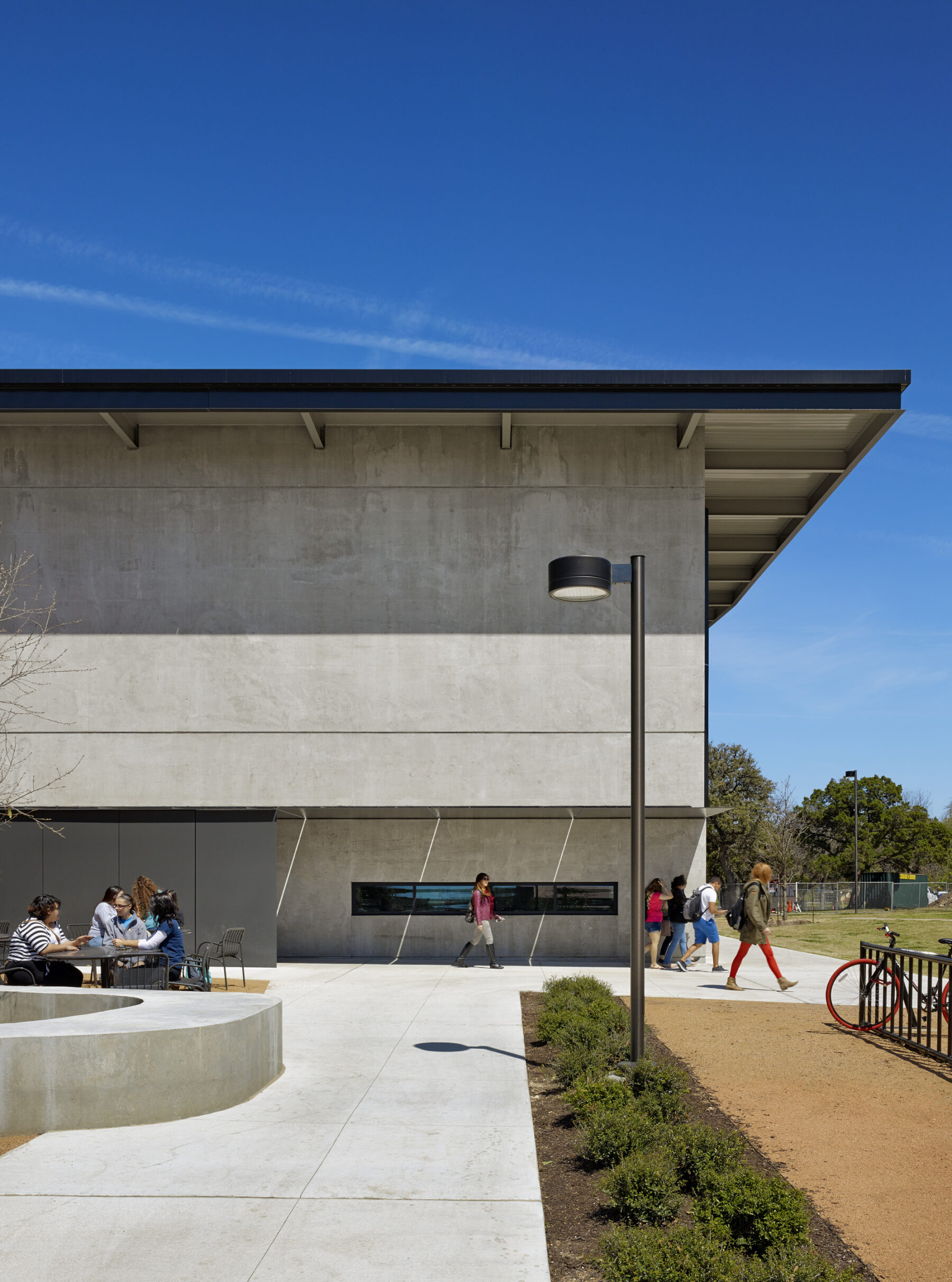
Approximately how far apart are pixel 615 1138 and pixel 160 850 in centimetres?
1361

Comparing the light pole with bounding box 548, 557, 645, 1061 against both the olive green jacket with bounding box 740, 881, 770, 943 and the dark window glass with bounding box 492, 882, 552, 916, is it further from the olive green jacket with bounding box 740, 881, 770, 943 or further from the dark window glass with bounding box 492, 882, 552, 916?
the dark window glass with bounding box 492, 882, 552, 916

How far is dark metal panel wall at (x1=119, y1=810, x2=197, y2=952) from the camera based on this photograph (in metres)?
18.5

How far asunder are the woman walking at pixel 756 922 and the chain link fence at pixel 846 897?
31.6m

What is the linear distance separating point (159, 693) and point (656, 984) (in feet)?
34.4

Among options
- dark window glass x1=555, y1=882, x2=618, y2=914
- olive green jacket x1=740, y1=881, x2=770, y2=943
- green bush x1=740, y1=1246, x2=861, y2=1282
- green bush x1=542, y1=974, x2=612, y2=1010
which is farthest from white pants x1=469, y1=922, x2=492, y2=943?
green bush x1=740, y1=1246, x2=861, y2=1282

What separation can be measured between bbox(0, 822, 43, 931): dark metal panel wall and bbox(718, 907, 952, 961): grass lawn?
50.5ft

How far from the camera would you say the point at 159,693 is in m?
19.7

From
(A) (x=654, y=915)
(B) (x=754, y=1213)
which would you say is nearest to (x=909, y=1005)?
(B) (x=754, y=1213)

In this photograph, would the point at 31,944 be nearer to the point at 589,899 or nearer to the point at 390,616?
the point at 390,616

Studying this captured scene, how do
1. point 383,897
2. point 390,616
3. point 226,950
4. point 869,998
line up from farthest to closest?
1. point 383,897
2. point 390,616
3. point 226,950
4. point 869,998

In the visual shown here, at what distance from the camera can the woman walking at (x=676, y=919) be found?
18.8 metres

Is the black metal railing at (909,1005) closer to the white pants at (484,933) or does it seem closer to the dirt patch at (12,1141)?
the white pants at (484,933)

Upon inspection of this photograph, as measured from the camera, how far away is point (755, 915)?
51.0ft

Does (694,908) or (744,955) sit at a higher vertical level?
(694,908)
